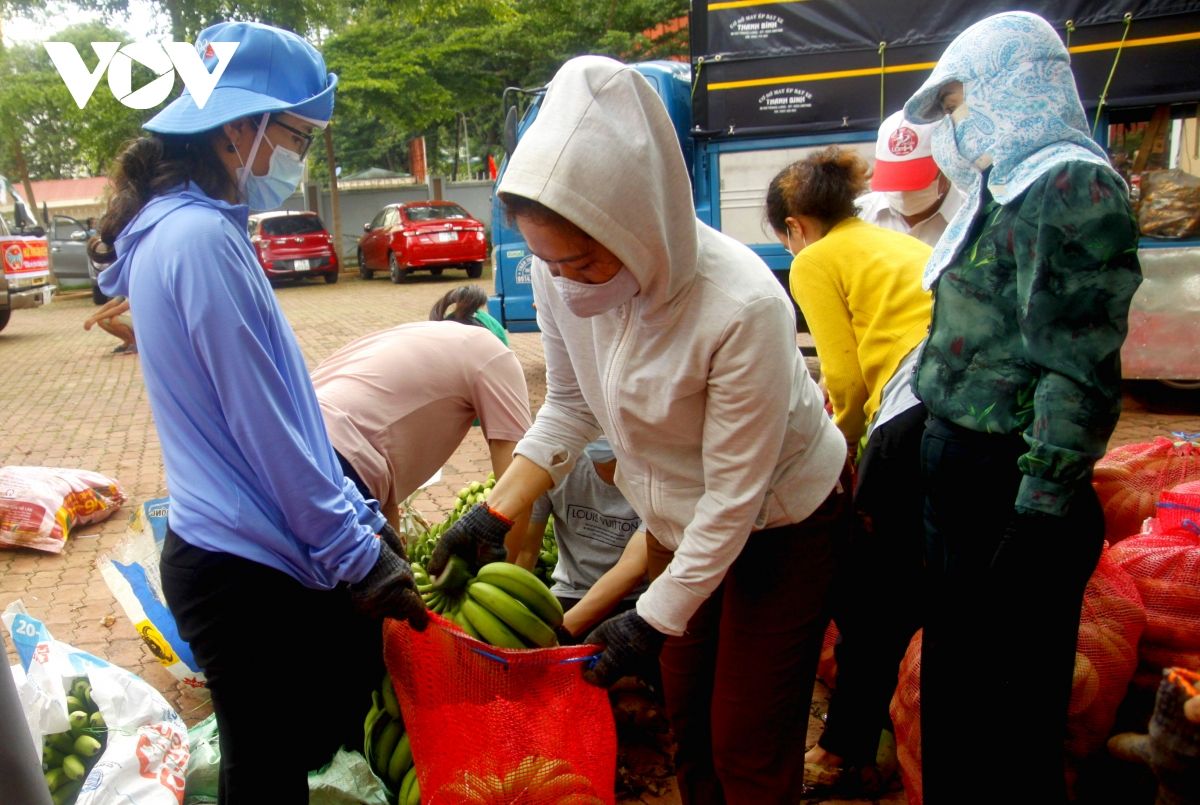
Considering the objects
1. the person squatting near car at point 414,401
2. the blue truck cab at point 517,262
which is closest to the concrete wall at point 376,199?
the blue truck cab at point 517,262

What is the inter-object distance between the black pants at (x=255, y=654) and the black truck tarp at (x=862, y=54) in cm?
584

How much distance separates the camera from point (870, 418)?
2.88 m

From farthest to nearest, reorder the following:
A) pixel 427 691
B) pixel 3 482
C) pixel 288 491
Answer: pixel 3 482, pixel 427 691, pixel 288 491

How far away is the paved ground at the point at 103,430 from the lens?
416 centimetres

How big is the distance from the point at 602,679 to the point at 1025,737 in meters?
0.97

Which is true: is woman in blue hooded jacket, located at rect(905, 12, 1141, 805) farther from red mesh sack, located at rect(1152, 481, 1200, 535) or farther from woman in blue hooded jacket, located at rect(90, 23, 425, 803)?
woman in blue hooded jacket, located at rect(90, 23, 425, 803)

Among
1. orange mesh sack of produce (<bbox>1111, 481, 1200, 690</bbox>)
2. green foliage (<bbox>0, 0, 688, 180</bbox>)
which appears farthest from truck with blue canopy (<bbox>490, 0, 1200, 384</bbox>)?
green foliage (<bbox>0, 0, 688, 180</bbox>)

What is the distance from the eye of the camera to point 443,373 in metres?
2.98

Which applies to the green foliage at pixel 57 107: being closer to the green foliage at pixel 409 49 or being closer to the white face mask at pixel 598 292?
the green foliage at pixel 409 49

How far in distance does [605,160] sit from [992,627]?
128 centimetres

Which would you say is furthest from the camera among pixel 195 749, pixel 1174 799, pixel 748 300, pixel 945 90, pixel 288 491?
pixel 195 749

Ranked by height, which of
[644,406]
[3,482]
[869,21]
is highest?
[869,21]

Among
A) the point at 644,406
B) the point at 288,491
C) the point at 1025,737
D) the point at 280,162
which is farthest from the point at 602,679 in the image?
the point at 280,162

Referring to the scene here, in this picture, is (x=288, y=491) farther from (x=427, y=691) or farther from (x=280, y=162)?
(x=280, y=162)
